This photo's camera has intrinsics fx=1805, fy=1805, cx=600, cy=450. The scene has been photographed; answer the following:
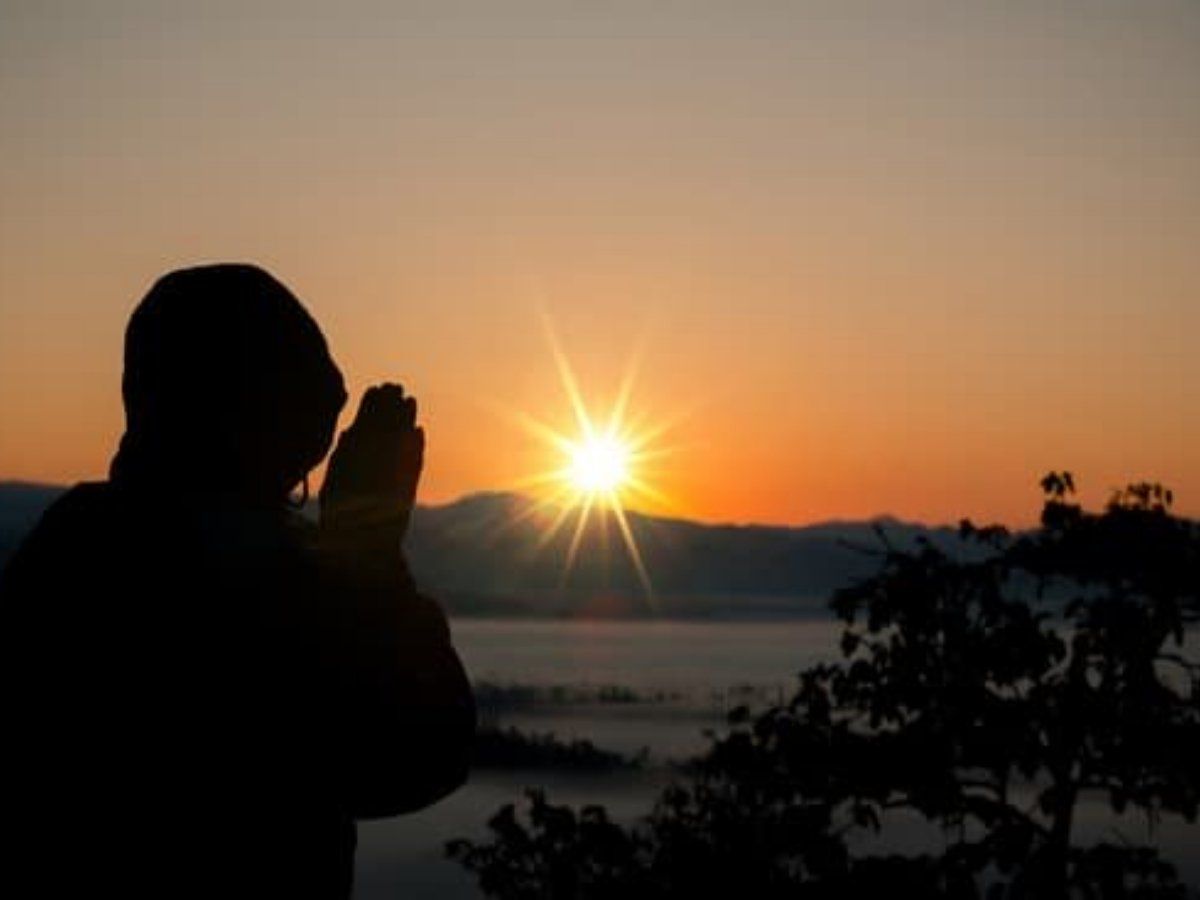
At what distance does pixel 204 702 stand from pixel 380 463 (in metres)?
0.47

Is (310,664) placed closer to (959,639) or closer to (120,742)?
(120,742)

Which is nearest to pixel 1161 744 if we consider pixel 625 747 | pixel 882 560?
pixel 882 560

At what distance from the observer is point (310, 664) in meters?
2.78

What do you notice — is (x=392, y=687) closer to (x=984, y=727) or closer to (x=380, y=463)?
(x=380, y=463)

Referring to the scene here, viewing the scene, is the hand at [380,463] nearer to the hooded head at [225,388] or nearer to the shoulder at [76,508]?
the hooded head at [225,388]

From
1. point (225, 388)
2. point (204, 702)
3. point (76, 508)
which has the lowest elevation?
point (204, 702)

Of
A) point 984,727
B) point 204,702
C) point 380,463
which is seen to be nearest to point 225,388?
point 380,463

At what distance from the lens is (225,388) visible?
2.96 metres

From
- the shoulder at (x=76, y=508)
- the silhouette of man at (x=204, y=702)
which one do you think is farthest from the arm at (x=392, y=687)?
the shoulder at (x=76, y=508)

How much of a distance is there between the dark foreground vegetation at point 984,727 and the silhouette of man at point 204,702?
12814mm

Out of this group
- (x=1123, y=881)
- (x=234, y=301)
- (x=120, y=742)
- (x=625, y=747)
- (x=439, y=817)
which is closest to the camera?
(x=120, y=742)

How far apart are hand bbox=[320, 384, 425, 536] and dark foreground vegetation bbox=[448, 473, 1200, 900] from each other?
503 inches

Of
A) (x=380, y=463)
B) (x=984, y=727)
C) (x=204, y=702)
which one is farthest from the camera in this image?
(x=984, y=727)

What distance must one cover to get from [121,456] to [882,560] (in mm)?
14522
